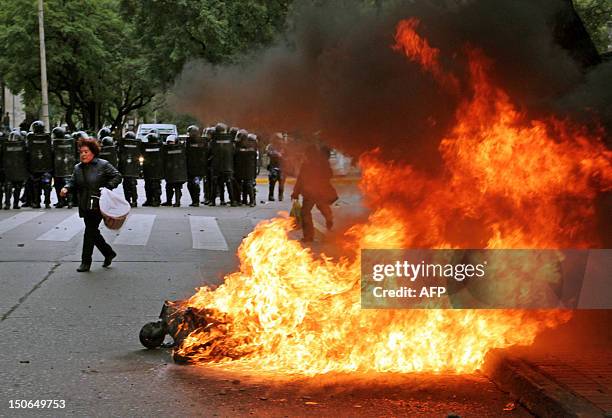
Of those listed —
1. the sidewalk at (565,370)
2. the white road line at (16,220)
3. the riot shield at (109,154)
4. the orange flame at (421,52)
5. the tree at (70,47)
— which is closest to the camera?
the sidewalk at (565,370)

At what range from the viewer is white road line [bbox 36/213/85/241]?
13086 millimetres

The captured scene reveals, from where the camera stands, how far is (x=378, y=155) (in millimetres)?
5988

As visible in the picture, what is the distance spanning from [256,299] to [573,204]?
2.29 meters

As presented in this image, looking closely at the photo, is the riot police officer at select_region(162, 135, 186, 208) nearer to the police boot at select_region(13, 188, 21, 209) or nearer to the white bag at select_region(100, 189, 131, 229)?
the police boot at select_region(13, 188, 21, 209)

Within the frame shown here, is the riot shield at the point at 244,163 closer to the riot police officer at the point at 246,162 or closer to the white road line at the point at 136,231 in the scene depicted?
the riot police officer at the point at 246,162

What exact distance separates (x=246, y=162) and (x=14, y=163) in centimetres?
526

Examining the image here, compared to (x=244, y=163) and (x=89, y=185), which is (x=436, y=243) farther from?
(x=244, y=163)

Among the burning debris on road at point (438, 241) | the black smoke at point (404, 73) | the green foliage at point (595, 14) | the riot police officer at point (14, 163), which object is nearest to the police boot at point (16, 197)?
the riot police officer at point (14, 163)

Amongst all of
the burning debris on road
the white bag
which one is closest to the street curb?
the burning debris on road

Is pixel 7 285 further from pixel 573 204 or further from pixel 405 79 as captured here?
pixel 573 204

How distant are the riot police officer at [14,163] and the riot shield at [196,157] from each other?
12.2 feet

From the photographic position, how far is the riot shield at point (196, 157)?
19500mm

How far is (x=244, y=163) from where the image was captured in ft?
64.5

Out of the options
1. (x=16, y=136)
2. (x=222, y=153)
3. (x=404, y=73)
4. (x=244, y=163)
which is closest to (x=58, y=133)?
(x=16, y=136)
